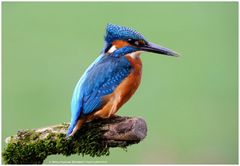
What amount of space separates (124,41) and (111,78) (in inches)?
14.4

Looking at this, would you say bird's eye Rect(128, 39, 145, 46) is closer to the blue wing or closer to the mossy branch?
the blue wing

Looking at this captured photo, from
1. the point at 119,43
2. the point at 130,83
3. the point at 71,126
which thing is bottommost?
the point at 71,126

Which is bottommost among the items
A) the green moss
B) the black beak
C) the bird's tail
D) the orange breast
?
the green moss

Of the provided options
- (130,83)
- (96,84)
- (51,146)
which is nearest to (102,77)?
(96,84)

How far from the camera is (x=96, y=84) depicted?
4902 mm

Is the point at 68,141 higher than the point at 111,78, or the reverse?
the point at 111,78

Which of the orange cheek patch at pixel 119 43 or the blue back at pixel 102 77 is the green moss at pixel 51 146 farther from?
the orange cheek patch at pixel 119 43

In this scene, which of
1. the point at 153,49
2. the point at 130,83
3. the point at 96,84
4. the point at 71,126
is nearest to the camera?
the point at 71,126

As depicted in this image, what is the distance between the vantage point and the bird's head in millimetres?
5109

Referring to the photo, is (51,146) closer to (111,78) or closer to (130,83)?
(111,78)

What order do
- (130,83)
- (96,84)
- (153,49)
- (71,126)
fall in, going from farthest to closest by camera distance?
(153,49), (130,83), (96,84), (71,126)

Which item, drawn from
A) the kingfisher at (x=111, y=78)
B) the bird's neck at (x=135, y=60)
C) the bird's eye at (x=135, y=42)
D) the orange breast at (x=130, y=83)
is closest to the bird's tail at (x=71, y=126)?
the kingfisher at (x=111, y=78)

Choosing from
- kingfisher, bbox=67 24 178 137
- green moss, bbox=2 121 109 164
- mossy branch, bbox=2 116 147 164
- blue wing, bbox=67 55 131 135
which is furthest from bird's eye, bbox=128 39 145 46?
green moss, bbox=2 121 109 164

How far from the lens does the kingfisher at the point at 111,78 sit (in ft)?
15.9
